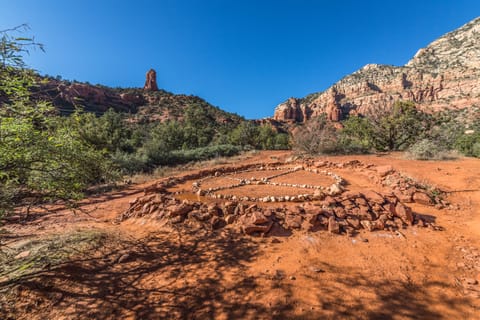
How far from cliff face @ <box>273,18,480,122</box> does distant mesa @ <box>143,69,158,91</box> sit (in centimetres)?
4485

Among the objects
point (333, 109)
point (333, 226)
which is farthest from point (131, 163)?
point (333, 109)

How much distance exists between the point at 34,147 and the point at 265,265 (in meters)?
3.59

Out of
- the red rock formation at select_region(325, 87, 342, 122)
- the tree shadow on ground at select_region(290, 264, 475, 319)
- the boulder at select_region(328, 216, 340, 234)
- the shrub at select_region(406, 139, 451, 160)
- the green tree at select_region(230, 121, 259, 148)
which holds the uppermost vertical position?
the red rock formation at select_region(325, 87, 342, 122)

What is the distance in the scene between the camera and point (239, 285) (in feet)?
8.46

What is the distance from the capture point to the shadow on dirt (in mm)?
2168

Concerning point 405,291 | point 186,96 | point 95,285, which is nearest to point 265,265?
point 405,291

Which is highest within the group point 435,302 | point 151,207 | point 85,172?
point 85,172

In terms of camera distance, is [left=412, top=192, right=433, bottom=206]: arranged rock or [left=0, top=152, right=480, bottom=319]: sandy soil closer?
[left=0, top=152, right=480, bottom=319]: sandy soil

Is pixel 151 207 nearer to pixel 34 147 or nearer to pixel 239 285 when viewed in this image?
pixel 34 147

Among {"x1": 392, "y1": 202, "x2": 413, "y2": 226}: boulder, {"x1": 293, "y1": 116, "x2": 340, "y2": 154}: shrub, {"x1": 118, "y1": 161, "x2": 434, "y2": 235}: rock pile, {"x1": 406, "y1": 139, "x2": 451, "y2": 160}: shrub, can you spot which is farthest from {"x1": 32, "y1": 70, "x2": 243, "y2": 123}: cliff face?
{"x1": 392, "y1": 202, "x2": 413, "y2": 226}: boulder

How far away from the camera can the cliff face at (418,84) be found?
41312mm

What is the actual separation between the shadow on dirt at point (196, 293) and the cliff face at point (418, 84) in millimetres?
30902

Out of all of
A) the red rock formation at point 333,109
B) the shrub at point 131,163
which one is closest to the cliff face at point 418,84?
the red rock formation at point 333,109

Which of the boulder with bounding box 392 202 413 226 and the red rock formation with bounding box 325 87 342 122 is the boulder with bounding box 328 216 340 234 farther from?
the red rock formation with bounding box 325 87 342 122
